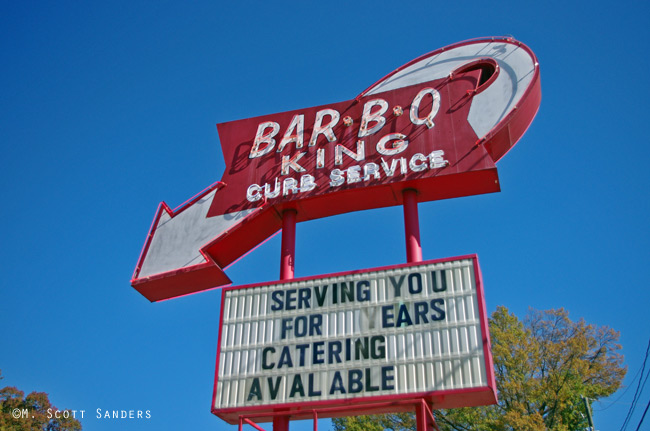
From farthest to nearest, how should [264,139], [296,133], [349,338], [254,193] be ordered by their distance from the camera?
[264,139] < [296,133] < [254,193] < [349,338]

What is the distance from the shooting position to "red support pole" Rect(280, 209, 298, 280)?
1318cm

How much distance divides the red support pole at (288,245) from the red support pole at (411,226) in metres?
2.28

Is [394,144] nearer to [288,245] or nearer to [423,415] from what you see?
[288,245]

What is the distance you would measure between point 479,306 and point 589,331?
686 inches

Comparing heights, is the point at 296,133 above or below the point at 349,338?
above

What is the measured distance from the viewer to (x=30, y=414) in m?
29.2

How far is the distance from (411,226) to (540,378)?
1456 centimetres

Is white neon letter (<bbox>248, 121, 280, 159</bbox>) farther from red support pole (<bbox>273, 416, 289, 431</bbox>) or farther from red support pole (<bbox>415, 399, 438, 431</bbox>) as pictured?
red support pole (<bbox>415, 399, 438, 431</bbox>)

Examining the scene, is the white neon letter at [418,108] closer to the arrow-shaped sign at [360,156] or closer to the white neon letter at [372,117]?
the arrow-shaped sign at [360,156]

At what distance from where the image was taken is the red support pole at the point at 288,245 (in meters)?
13.2

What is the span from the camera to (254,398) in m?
11.5

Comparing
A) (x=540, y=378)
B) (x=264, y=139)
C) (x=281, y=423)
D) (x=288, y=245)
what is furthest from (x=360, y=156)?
(x=540, y=378)

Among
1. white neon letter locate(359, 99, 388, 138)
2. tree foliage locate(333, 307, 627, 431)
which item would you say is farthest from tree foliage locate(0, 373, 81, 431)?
white neon letter locate(359, 99, 388, 138)

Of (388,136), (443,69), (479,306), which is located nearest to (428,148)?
(388,136)
